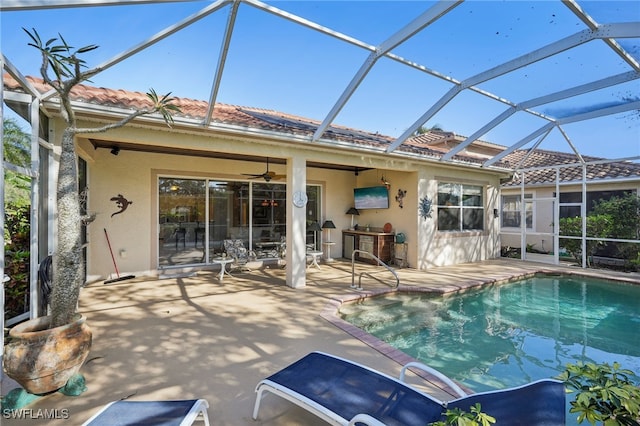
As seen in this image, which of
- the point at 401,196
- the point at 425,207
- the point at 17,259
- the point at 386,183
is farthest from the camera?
the point at 386,183

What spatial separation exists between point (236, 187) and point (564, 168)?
42.2ft

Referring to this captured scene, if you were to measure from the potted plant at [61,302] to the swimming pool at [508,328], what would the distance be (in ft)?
13.4

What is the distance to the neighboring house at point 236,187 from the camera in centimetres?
571

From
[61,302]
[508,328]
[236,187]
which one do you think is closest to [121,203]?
[236,187]

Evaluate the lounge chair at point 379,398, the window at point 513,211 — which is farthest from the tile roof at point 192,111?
the window at point 513,211

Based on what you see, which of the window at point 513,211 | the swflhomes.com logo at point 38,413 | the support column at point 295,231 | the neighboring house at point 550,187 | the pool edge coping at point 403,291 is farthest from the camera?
the window at point 513,211

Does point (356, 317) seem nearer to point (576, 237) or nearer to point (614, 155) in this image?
point (576, 237)

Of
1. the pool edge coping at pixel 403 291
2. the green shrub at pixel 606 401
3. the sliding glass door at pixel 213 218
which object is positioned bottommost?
the pool edge coping at pixel 403 291

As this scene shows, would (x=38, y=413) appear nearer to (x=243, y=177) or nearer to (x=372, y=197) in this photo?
(x=243, y=177)

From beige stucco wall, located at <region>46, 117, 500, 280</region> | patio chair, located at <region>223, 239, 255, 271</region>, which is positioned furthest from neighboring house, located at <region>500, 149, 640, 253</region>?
patio chair, located at <region>223, 239, 255, 271</region>

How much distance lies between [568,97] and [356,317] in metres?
6.54

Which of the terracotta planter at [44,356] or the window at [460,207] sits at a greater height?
the window at [460,207]

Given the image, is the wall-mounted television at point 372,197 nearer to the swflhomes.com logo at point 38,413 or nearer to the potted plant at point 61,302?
the potted plant at point 61,302

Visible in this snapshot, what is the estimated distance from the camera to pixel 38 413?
9.02 feet
